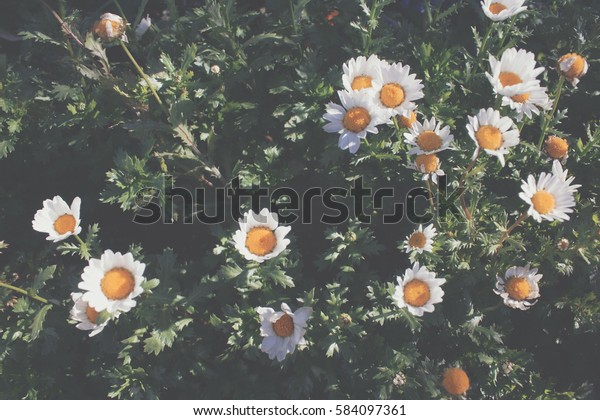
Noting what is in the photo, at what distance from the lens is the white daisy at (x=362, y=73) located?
273 cm

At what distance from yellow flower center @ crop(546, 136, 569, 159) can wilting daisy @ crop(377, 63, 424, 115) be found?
29.7 inches

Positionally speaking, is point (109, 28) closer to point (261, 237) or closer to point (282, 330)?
point (261, 237)

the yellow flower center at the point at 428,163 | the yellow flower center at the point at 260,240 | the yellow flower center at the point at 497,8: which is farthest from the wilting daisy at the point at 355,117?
the yellow flower center at the point at 497,8

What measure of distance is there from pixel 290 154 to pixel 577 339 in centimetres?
187

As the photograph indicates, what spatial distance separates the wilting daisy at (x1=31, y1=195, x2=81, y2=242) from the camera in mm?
2664

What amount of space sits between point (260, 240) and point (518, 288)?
121cm

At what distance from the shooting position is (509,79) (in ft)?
8.77

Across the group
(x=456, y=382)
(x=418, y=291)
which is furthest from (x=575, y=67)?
(x=456, y=382)

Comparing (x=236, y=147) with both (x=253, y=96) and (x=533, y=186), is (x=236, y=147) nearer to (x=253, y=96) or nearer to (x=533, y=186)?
(x=253, y=96)

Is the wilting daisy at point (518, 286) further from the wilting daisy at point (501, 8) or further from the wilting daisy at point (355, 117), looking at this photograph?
the wilting daisy at point (501, 8)

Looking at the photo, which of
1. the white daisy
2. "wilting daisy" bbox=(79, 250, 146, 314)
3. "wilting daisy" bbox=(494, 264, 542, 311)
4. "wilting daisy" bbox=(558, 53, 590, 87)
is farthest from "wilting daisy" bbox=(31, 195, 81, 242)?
"wilting daisy" bbox=(558, 53, 590, 87)

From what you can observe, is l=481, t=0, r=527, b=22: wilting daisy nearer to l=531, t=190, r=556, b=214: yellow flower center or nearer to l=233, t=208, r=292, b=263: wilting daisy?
l=531, t=190, r=556, b=214: yellow flower center

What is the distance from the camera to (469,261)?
2.88 metres

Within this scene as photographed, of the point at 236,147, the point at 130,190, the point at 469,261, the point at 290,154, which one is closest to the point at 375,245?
the point at 469,261
